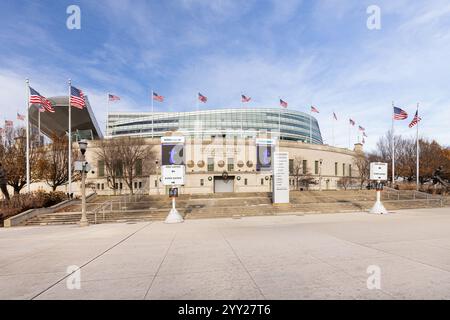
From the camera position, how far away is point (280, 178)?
86.3 feet

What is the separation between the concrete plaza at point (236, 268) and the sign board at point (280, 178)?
1559 centimetres

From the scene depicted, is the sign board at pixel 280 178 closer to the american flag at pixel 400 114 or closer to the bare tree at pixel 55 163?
the american flag at pixel 400 114

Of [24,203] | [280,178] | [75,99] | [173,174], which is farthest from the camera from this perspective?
[280,178]

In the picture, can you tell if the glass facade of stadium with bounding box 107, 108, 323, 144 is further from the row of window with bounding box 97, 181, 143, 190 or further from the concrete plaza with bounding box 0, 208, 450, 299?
the concrete plaza with bounding box 0, 208, 450, 299

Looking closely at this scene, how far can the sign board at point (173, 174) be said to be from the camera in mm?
18750

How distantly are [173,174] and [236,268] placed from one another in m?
13.1

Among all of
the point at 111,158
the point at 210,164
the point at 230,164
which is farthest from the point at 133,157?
the point at 230,164

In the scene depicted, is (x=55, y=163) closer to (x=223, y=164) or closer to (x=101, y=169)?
(x=101, y=169)

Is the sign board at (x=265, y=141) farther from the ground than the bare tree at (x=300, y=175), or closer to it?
farther from the ground

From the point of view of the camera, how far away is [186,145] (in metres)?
47.8

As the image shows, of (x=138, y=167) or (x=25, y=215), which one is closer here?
(x=25, y=215)

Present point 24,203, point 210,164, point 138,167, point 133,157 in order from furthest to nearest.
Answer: point 210,164 < point 138,167 < point 133,157 < point 24,203

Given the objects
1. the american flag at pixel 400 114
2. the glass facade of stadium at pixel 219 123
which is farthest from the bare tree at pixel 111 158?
the american flag at pixel 400 114
